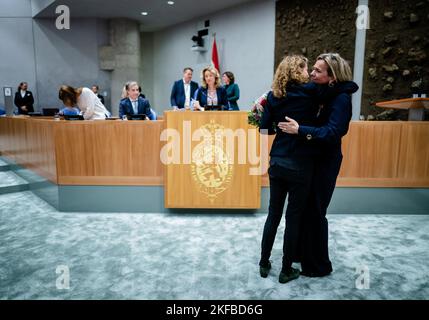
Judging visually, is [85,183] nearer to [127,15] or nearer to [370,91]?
[370,91]

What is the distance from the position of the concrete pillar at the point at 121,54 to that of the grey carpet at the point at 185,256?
7406 mm

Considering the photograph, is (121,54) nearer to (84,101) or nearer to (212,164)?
(84,101)

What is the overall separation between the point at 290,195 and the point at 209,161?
1299 millimetres

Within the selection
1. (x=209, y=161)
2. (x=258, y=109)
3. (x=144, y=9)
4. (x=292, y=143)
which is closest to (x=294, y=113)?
(x=292, y=143)

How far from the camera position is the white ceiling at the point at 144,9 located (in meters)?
8.30

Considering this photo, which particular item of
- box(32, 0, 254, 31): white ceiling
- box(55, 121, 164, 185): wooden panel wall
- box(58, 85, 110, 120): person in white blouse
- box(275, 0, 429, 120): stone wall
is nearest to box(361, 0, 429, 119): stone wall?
box(275, 0, 429, 120): stone wall

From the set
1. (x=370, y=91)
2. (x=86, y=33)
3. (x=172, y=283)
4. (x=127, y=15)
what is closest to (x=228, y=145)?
(x=172, y=283)

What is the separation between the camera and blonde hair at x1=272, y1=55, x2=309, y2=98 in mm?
1836

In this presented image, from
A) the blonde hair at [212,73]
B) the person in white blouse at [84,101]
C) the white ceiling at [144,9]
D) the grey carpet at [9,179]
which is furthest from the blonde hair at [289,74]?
the white ceiling at [144,9]

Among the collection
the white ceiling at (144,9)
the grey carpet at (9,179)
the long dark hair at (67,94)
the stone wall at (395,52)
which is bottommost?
the grey carpet at (9,179)

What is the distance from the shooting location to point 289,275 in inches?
82.8

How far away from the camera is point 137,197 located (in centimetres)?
343

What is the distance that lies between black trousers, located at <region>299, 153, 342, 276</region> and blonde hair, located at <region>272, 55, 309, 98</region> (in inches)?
18.2

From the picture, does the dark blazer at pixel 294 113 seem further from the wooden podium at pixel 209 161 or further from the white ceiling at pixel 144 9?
the white ceiling at pixel 144 9
